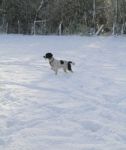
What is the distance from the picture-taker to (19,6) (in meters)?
41.2

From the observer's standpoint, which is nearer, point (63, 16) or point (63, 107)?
point (63, 107)

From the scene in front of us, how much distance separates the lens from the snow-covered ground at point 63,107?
20.3 ft

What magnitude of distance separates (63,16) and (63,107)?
103 feet

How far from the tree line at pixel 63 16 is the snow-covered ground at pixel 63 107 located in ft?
71.6

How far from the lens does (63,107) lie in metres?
8.13

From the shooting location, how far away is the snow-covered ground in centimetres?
618

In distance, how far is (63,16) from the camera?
3891 centimetres

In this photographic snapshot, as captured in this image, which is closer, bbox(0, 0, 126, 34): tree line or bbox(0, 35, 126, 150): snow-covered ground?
bbox(0, 35, 126, 150): snow-covered ground

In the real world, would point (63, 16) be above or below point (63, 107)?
Answer: above

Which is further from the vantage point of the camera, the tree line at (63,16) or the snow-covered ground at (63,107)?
the tree line at (63,16)

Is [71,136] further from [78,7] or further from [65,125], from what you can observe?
[78,7]

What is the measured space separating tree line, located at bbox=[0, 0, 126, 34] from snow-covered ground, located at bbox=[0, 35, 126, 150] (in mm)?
21823

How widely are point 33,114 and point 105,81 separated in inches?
149

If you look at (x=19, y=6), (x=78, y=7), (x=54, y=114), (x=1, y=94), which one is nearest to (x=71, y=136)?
(x=54, y=114)
